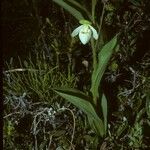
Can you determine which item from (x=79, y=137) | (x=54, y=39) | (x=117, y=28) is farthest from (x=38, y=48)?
(x=79, y=137)

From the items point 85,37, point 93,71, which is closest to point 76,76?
point 93,71

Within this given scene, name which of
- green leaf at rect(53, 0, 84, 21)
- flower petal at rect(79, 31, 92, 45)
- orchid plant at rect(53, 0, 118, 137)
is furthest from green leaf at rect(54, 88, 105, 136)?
green leaf at rect(53, 0, 84, 21)

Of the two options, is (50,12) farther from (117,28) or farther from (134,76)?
(134,76)

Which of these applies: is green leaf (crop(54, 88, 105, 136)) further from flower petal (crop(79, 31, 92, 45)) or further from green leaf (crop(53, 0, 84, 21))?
green leaf (crop(53, 0, 84, 21))

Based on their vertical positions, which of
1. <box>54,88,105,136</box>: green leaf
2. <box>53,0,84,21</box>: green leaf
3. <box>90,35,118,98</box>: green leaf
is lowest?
<box>54,88,105,136</box>: green leaf

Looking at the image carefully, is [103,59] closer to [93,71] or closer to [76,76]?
[93,71]

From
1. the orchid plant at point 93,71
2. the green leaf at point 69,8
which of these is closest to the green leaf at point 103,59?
the orchid plant at point 93,71

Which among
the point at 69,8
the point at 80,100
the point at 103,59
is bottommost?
the point at 80,100
